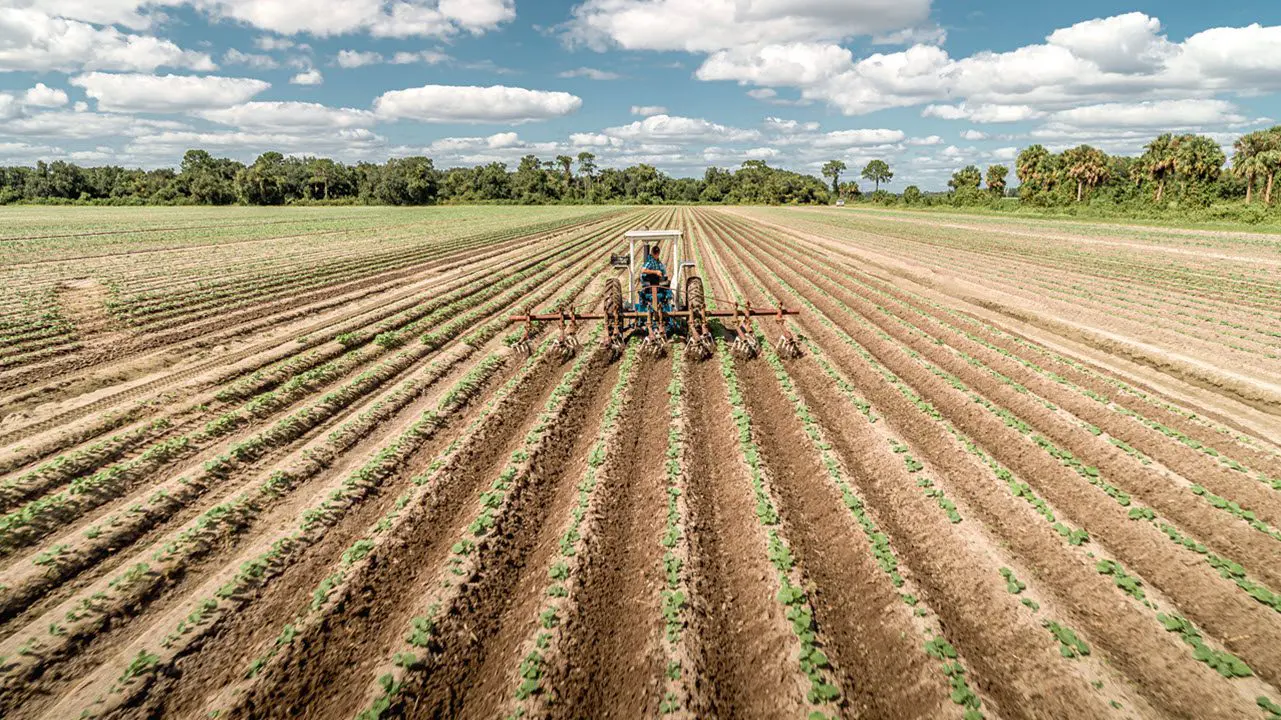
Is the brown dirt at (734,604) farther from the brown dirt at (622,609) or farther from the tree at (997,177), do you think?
the tree at (997,177)

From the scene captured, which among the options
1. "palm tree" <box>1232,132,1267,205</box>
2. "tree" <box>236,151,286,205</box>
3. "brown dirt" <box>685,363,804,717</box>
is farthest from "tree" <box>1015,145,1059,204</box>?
"tree" <box>236,151,286,205</box>

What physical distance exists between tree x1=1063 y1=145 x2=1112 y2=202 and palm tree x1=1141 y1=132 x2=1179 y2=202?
37.6 ft

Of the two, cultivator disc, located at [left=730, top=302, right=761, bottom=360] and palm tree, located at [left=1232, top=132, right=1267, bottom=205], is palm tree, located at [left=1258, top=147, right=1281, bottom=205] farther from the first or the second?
cultivator disc, located at [left=730, top=302, right=761, bottom=360]

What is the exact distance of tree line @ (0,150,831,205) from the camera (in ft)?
327

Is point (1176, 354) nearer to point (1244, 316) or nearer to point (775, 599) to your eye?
point (1244, 316)

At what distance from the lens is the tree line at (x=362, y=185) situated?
99812mm

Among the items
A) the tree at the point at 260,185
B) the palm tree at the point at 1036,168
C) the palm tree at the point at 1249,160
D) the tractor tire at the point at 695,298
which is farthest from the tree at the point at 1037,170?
the tree at the point at 260,185

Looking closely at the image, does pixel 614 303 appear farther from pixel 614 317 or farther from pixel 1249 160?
pixel 1249 160

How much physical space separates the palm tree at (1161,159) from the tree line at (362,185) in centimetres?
6755

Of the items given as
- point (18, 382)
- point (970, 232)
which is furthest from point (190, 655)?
point (970, 232)

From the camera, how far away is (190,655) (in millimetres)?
4773

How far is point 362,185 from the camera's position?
10944 cm

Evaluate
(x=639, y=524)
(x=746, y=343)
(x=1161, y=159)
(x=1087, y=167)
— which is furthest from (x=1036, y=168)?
(x=639, y=524)

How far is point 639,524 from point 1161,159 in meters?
83.2
